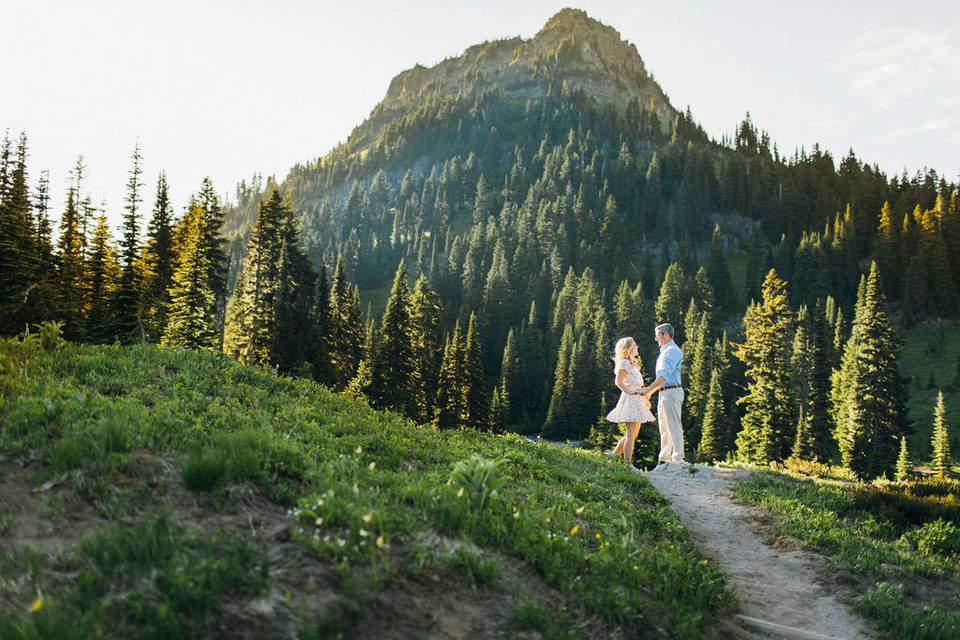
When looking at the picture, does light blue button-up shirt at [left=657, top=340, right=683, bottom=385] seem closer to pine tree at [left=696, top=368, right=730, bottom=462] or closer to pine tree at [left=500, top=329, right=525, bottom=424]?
pine tree at [left=696, top=368, right=730, bottom=462]

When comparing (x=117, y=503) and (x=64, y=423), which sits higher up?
(x=64, y=423)

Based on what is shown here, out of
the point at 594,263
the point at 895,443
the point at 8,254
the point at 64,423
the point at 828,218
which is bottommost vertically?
the point at 895,443

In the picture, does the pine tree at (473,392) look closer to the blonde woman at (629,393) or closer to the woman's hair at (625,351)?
the blonde woman at (629,393)

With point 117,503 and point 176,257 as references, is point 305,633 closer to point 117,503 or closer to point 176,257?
point 117,503

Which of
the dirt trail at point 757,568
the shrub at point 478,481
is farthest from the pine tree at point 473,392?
the shrub at point 478,481

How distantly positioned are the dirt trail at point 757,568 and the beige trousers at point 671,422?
4.92 feet

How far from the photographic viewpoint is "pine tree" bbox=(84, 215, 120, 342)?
46406 millimetres

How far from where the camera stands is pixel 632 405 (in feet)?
51.0

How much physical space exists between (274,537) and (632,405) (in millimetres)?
11728

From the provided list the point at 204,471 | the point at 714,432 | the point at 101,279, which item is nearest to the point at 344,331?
the point at 101,279

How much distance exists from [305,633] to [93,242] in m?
58.2

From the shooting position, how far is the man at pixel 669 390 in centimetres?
1513

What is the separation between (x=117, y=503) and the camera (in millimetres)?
5555

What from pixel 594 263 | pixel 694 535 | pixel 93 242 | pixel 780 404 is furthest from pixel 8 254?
pixel 594 263
